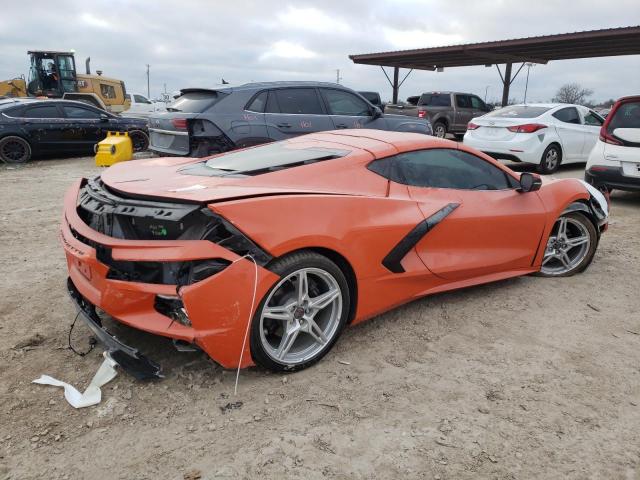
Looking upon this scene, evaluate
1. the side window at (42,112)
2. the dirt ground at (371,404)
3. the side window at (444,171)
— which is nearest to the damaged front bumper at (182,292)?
the dirt ground at (371,404)

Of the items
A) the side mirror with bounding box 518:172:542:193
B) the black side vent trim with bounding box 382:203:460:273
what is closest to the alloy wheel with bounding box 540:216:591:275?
the side mirror with bounding box 518:172:542:193

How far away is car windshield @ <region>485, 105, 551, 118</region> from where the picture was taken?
9.53 m

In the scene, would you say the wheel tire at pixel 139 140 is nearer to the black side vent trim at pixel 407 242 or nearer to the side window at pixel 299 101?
the side window at pixel 299 101

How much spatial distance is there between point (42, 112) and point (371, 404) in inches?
440

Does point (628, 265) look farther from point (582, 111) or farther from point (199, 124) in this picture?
point (582, 111)

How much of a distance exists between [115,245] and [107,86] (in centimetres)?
2106

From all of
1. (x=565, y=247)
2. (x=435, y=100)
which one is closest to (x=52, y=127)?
(x=565, y=247)

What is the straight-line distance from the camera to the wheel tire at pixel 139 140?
1213cm

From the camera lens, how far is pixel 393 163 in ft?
10.7

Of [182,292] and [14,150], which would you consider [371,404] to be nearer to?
[182,292]

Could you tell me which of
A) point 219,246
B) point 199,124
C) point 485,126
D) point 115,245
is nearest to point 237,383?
point 219,246

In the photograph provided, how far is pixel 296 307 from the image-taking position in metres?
2.71

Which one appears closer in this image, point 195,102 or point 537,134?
point 195,102

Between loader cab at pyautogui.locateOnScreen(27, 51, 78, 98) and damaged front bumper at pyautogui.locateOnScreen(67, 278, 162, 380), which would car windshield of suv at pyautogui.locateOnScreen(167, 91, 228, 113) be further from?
loader cab at pyautogui.locateOnScreen(27, 51, 78, 98)
